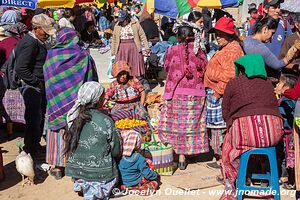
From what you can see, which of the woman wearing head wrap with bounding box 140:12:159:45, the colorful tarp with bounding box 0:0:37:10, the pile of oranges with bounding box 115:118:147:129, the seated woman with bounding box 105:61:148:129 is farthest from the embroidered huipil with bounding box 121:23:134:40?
the pile of oranges with bounding box 115:118:147:129

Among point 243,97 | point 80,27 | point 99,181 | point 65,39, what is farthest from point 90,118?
point 80,27

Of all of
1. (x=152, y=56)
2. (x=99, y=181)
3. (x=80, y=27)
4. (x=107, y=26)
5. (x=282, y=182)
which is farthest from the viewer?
(x=107, y=26)

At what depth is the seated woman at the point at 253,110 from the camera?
13.9 ft

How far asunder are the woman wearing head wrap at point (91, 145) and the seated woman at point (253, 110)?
125 cm

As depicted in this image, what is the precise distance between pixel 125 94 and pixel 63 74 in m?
1.11

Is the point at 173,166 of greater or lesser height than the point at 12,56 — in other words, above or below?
below

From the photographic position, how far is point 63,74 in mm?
5207

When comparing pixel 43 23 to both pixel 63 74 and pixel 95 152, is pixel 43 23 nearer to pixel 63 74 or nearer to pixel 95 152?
pixel 63 74

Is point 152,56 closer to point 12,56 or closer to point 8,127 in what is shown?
point 8,127

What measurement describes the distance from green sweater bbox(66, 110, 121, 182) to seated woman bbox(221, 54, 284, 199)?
125 cm

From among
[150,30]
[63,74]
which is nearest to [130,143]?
[63,74]

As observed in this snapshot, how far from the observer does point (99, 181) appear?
179 inches

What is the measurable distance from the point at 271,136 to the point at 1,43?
4.42 m

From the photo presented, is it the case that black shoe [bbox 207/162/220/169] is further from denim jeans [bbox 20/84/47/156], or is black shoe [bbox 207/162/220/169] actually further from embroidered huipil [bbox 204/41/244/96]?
denim jeans [bbox 20/84/47/156]
